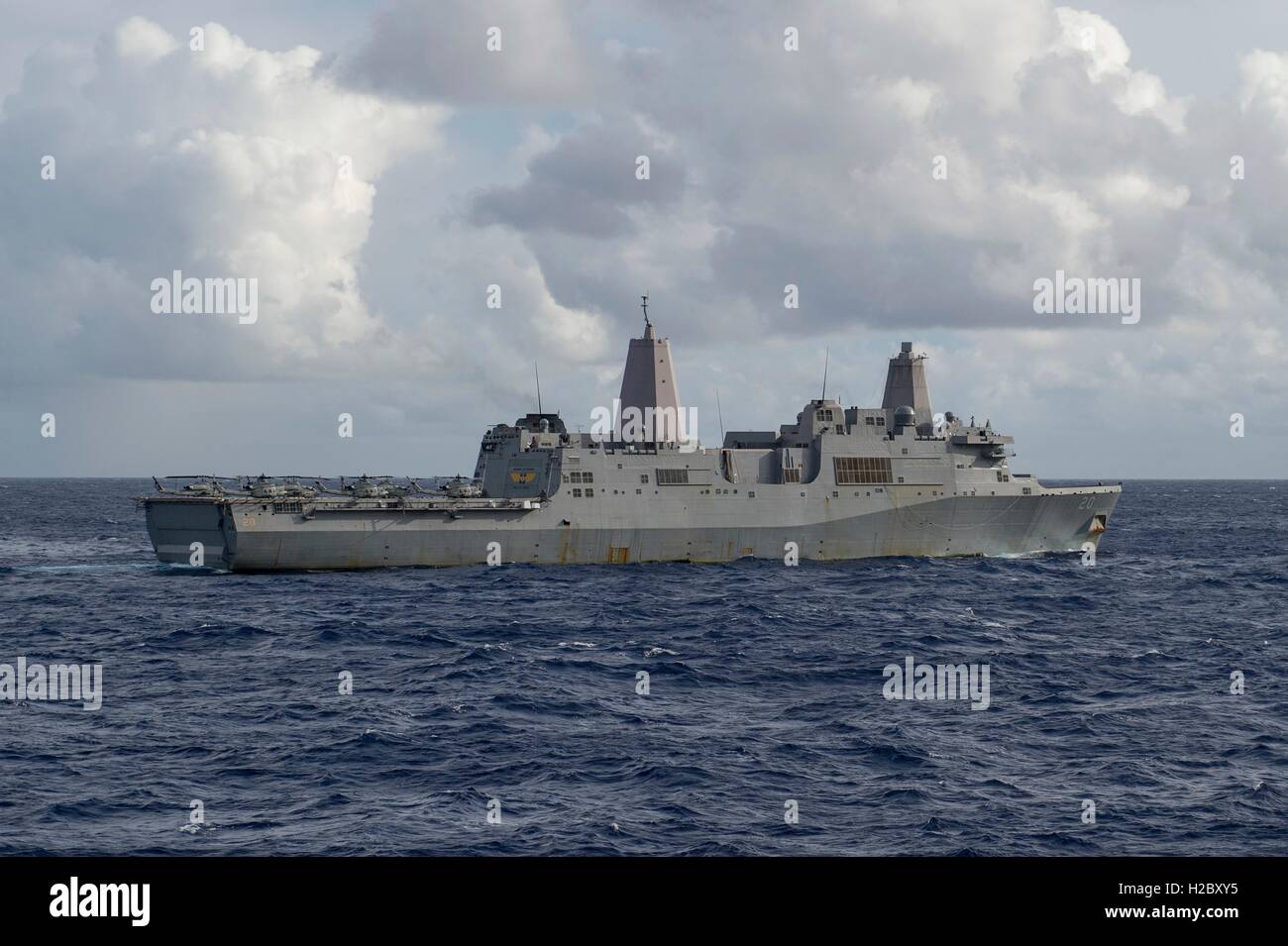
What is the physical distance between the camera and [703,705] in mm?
23547

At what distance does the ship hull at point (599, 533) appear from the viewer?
43.9 m

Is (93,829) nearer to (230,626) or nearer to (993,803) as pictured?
(993,803)

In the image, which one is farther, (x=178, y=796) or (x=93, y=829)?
(x=178, y=796)

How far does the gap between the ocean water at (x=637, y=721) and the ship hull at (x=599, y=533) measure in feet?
7.15

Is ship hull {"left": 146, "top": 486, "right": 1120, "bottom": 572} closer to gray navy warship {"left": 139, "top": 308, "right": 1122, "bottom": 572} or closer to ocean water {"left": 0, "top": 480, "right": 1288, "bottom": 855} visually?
gray navy warship {"left": 139, "top": 308, "right": 1122, "bottom": 572}

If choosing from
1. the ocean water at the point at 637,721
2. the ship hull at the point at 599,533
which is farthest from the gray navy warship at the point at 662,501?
the ocean water at the point at 637,721

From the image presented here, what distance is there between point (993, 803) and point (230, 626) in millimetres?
23531

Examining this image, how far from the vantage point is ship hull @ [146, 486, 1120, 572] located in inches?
1729

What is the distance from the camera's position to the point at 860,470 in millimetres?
49906

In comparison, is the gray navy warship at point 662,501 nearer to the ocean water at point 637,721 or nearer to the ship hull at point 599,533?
the ship hull at point 599,533

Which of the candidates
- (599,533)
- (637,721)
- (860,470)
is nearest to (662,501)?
(599,533)

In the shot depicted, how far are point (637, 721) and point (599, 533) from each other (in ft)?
83.0

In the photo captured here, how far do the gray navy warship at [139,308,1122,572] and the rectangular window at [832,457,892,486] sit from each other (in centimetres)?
6
